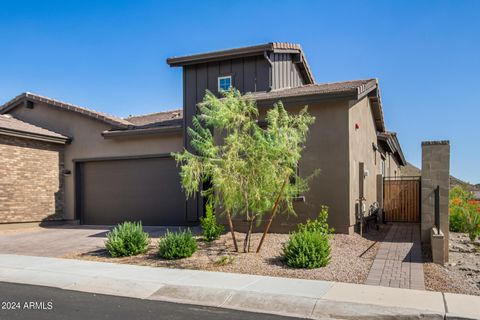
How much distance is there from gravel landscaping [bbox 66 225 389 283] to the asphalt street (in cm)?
229

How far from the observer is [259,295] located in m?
6.87

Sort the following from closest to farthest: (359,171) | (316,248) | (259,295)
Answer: (259,295)
(316,248)
(359,171)

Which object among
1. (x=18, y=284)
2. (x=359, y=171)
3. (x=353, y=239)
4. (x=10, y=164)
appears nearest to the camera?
(x=18, y=284)

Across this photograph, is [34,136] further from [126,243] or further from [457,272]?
Answer: [457,272]

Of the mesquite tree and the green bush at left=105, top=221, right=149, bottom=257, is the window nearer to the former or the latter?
the mesquite tree

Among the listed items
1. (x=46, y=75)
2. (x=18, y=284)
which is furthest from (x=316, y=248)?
(x=46, y=75)

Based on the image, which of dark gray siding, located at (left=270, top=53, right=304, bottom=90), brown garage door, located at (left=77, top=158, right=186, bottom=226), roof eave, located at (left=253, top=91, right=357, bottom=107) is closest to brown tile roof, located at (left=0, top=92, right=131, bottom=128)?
brown garage door, located at (left=77, top=158, right=186, bottom=226)

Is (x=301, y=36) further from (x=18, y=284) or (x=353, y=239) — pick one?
(x=18, y=284)

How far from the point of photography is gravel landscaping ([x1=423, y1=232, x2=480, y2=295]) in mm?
7195

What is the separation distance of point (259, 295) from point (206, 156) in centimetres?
428

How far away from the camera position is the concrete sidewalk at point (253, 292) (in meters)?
6.08

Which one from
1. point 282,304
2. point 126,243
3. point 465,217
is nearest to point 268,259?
point 282,304

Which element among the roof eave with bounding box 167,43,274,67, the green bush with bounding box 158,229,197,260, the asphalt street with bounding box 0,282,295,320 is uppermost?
the roof eave with bounding box 167,43,274,67

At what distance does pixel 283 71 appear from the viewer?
648 inches
